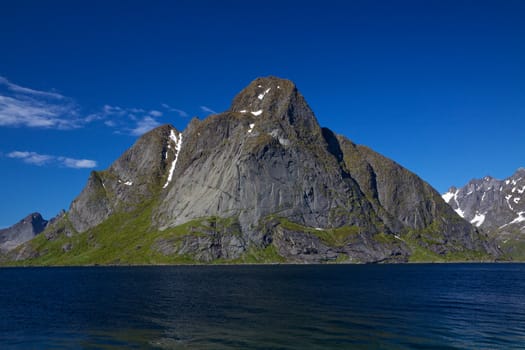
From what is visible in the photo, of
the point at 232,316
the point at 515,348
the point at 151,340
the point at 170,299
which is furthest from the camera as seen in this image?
the point at 170,299

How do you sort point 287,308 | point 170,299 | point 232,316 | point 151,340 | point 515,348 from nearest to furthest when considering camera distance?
point 515,348 → point 151,340 → point 232,316 → point 287,308 → point 170,299

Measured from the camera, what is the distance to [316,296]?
295 feet

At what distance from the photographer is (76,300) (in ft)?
302

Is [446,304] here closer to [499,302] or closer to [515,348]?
[499,302]

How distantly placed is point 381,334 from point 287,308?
2237cm

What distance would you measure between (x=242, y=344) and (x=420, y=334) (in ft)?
70.1

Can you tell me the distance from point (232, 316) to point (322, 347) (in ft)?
73.2

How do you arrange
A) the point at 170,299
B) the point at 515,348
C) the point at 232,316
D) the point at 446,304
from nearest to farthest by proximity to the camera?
the point at 515,348 → the point at 232,316 → the point at 446,304 → the point at 170,299

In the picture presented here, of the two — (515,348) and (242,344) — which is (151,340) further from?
(515,348)

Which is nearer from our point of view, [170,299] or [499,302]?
[499,302]

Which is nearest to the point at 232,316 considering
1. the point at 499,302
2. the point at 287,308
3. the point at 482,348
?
the point at 287,308

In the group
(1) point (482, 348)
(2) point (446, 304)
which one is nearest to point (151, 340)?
(1) point (482, 348)

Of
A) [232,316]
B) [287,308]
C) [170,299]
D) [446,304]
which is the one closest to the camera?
[232,316]

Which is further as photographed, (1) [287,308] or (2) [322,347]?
(1) [287,308]
